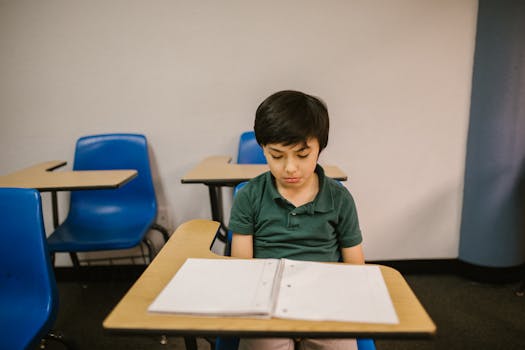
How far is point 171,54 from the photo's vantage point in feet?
6.57

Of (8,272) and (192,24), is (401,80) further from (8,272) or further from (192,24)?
(8,272)

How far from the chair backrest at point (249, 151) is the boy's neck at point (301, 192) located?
35.7 inches

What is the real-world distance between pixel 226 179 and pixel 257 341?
77 cm

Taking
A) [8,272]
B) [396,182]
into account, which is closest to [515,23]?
[396,182]

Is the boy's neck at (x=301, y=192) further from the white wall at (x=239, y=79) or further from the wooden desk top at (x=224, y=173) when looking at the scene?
the white wall at (x=239, y=79)

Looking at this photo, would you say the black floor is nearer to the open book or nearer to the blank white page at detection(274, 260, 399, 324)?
the open book

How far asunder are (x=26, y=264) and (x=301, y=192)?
901 mm

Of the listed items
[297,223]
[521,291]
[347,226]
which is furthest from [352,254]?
[521,291]

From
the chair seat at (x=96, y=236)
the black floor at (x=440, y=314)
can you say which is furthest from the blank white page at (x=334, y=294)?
the chair seat at (x=96, y=236)

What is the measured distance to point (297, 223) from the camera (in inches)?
40.0

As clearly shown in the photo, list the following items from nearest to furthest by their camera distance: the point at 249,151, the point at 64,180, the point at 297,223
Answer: the point at 297,223 → the point at 64,180 → the point at 249,151

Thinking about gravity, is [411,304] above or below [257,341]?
above

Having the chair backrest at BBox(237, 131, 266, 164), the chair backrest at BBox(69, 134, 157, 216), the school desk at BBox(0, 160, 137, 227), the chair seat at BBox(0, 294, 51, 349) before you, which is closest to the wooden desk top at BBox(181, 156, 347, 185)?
the chair backrest at BBox(237, 131, 266, 164)

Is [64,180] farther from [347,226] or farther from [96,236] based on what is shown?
[347,226]
